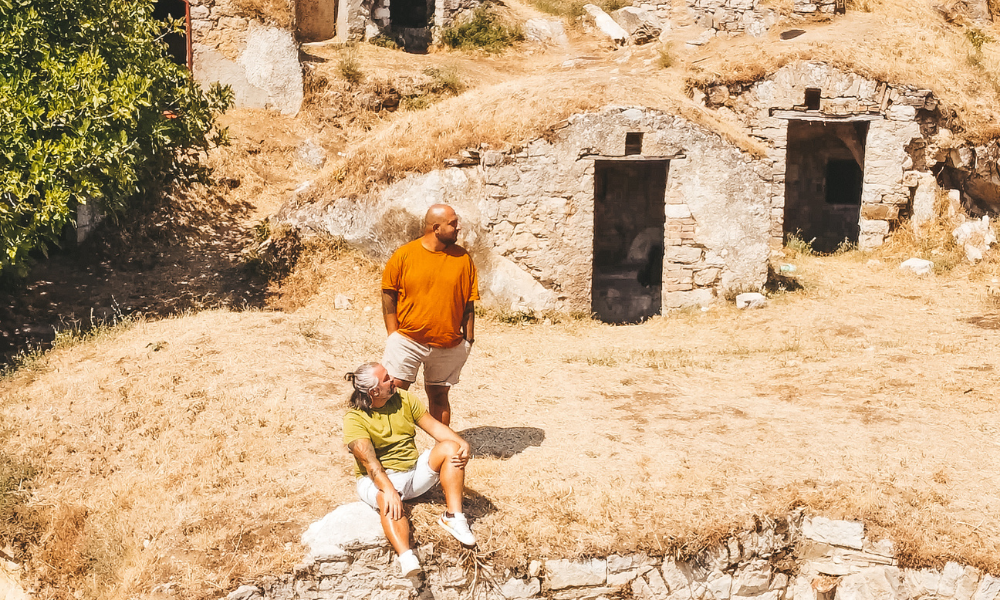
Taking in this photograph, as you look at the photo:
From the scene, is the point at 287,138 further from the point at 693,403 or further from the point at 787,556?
the point at 787,556

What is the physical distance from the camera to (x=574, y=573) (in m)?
5.82

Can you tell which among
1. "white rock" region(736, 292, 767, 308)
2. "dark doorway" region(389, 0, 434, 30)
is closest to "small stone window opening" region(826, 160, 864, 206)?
"white rock" region(736, 292, 767, 308)

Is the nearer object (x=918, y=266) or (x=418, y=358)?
(x=418, y=358)

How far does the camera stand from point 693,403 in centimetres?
836

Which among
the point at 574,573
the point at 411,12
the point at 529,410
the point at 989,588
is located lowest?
the point at 989,588

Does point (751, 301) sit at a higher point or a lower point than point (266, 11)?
lower

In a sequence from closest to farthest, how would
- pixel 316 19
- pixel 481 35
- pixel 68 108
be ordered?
pixel 68 108 → pixel 316 19 → pixel 481 35

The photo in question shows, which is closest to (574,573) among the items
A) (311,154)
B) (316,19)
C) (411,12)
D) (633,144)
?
(633,144)

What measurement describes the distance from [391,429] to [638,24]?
50.8 ft

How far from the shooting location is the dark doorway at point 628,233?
48.1 feet

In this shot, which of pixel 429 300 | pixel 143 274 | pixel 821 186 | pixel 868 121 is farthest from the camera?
pixel 821 186

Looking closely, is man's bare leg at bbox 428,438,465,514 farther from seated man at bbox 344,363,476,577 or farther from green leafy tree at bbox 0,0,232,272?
green leafy tree at bbox 0,0,232,272

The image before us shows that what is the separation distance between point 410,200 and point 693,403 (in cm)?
486

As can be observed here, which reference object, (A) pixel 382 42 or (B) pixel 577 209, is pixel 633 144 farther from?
(A) pixel 382 42
